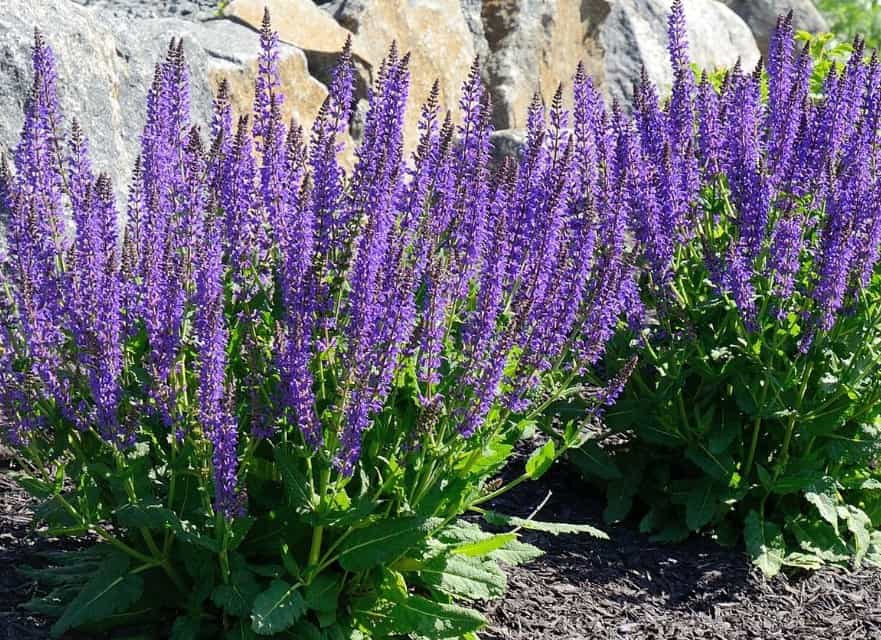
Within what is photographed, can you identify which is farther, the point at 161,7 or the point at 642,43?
the point at 642,43

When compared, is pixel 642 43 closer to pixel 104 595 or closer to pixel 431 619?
pixel 431 619

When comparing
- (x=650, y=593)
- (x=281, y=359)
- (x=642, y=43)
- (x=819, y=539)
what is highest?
(x=281, y=359)

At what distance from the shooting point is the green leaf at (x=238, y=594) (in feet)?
11.6

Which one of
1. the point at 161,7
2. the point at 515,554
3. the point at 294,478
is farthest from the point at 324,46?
the point at 294,478

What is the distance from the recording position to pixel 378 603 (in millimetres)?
3893

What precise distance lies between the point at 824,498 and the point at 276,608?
2630 mm

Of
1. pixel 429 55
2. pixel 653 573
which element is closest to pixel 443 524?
pixel 653 573

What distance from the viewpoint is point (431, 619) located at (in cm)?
375

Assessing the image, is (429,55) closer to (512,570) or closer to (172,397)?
(512,570)

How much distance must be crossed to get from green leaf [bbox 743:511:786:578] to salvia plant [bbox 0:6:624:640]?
4.31ft

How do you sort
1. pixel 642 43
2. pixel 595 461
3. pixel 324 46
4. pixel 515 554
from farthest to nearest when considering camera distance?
pixel 642 43 → pixel 324 46 → pixel 595 461 → pixel 515 554

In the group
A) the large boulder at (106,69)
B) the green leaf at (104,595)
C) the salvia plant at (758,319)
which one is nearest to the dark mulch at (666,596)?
the salvia plant at (758,319)

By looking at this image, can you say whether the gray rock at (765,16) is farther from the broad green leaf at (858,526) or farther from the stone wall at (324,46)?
the broad green leaf at (858,526)

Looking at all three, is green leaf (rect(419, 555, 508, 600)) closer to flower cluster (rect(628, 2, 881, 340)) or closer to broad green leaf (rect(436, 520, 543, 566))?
broad green leaf (rect(436, 520, 543, 566))
